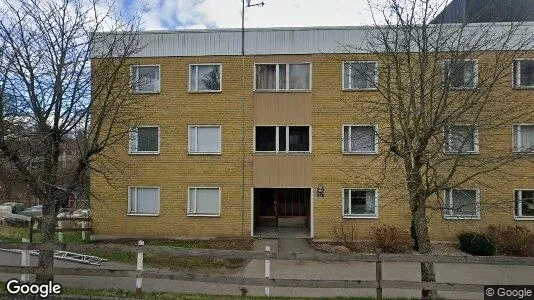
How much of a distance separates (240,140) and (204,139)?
158cm

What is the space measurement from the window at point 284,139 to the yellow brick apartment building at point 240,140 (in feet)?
0.14

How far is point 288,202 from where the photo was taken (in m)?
18.7

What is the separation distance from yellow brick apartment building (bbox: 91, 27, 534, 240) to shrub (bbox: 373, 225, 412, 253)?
104 cm

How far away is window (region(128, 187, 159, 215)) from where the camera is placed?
17.0 m

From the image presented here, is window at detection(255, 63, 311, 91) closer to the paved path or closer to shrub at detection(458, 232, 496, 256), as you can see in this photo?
the paved path

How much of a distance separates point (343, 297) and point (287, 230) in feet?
33.9

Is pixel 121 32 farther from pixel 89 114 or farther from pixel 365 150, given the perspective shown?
pixel 365 150

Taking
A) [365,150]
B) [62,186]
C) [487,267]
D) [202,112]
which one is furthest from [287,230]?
[62,186]

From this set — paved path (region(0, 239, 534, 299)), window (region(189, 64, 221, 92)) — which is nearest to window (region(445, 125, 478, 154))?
paved path (region(0, 239, 534, 299))

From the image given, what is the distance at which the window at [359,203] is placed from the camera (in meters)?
16.4

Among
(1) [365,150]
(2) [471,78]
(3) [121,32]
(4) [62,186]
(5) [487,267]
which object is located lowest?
(5) [487,267]

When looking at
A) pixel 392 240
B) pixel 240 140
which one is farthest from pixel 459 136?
pixel 240 140

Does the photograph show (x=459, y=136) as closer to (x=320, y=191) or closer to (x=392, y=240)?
(x=392, y=240)

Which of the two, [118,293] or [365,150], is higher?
[365,150]
